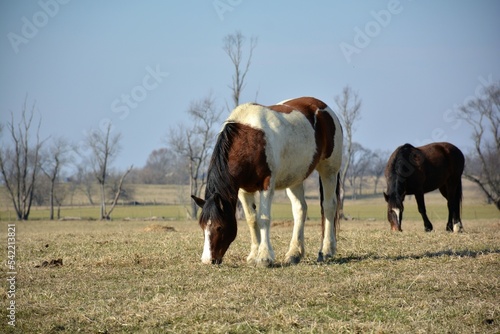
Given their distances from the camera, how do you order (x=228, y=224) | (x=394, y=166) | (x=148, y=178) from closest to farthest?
1. (x=228, y=224)
2. (x=394, y=166)
3. (x=148, y=178)

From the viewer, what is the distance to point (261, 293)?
20.5ft

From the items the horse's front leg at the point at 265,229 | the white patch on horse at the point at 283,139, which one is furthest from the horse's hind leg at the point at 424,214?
the horse's front leg at the point at 265,229

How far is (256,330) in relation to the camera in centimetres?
496

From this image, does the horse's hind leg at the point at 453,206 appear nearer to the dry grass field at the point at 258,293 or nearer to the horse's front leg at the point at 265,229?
the dry grass field at the point at 258,293

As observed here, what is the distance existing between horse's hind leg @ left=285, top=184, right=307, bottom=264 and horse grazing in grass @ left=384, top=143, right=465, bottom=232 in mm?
6874

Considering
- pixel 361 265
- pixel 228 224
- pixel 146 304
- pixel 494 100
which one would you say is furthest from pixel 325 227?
pixel 494 100

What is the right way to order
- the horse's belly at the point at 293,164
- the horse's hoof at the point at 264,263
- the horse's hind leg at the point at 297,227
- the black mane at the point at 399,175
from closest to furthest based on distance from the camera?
the horse's hoof at the point at 264,263, the horse's belly at the point at 293,164, the horse's hind leg at the point at 297,227, the black mane at the point at 399,175

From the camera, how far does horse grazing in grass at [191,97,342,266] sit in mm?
8023

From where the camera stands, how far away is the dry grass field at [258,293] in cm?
516

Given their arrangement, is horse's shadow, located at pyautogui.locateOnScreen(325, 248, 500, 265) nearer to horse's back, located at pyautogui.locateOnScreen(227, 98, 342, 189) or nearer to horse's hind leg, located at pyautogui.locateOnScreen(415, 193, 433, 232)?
horse's back, located at pyautogui.locateOnScreen(227, 98, 342, 189)

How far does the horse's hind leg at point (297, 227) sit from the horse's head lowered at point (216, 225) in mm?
1211

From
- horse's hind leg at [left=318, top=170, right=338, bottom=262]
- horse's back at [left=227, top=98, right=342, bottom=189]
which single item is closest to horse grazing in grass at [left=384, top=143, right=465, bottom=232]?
horse's hind leg at [left=318, top=170, right=338, bottom=262]

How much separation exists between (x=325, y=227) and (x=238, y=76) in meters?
34.7

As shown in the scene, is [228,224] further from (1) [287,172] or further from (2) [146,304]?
(2) [146,304]
